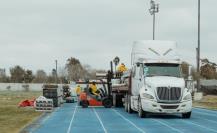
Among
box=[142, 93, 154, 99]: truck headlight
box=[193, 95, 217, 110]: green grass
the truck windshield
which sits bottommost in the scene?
box=[193, 95, 217, 110]: green grass

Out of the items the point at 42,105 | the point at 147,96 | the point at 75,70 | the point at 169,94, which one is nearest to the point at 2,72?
the point at 75,70

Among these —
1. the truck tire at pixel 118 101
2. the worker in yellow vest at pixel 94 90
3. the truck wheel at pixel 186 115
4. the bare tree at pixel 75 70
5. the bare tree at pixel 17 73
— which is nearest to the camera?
the truck wheel at pixel 186 115

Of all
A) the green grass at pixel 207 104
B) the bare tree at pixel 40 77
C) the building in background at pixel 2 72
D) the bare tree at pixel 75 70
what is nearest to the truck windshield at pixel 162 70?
the green grass at pixel 207 104

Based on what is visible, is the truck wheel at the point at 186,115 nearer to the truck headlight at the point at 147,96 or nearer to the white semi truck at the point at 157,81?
the white semi truck at the point at 157,81

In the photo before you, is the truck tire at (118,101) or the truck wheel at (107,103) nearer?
the truck tire at (118,101)

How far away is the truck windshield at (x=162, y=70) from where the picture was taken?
103 feet

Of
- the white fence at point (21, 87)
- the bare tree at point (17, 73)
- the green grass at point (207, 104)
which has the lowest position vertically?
the green grass at point (207, 104)

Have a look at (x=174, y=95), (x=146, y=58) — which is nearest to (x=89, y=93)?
(x=146, y=58)

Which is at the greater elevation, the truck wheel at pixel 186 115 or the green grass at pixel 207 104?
the truck wheel at pixel 186 115

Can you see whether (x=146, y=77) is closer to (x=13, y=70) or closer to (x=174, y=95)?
(x=174, y=95)

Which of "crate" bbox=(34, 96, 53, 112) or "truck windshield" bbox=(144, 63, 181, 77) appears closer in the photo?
"truck windshield" bbox=(144, 63, 181, 77)

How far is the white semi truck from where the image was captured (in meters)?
30.0

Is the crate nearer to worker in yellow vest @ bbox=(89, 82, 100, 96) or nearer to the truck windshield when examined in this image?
worker in yellow vest @ bbox=(89, 82, 100, 96)

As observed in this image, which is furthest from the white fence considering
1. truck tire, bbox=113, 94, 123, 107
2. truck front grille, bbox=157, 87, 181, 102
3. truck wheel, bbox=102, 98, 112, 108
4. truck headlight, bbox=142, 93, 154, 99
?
truck front grille, bbox=157, 87, 181, 102
